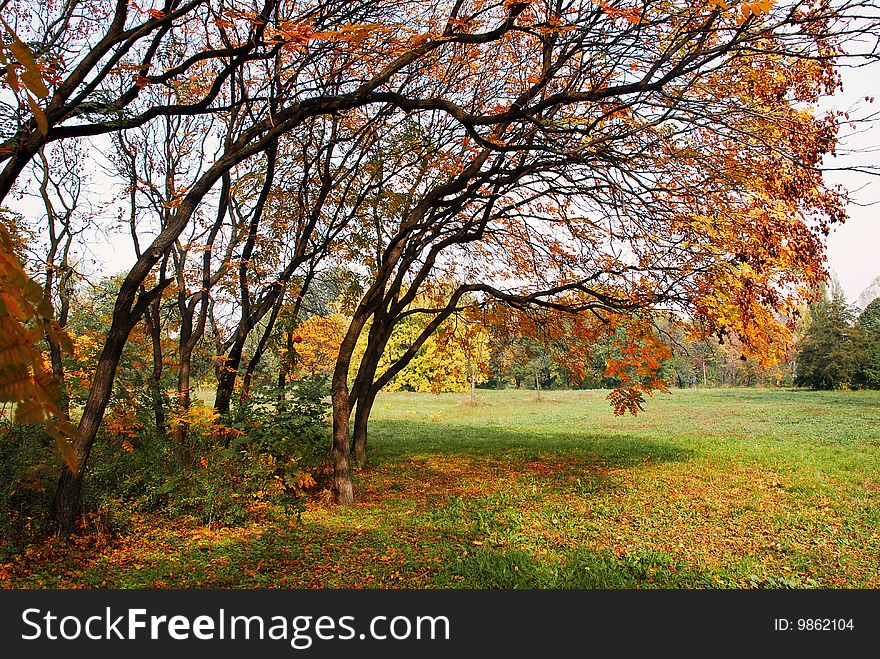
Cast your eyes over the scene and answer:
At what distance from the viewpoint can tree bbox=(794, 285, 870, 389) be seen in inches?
1098

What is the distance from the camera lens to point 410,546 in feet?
18.6

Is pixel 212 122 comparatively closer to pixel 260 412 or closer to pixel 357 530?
pixel 260 412

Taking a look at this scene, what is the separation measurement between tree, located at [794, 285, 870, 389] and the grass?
18143 mm

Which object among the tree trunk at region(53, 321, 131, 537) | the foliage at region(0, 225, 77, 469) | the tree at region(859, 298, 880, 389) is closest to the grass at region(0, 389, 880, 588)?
the tree trunk at region(53, 321, 131, 537)

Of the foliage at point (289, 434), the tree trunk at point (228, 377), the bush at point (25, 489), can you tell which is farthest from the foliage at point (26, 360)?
the tree trunk at point (228, 377)

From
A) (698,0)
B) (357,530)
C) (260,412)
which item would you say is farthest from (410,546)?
(698,0)

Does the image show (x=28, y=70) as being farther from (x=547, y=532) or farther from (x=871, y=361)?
(x=871, y=361)

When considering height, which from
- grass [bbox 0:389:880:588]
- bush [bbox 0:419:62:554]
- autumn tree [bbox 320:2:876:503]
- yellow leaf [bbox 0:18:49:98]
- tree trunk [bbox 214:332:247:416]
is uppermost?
autumn tree [bbox 320:2:876:503]

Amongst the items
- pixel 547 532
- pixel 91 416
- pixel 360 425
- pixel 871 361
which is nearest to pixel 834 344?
pixel 871 361

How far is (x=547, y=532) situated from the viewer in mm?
6176

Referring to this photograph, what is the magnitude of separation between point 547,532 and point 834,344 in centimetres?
2879

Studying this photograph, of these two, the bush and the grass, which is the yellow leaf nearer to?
the grass

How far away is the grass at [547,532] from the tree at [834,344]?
714 inches

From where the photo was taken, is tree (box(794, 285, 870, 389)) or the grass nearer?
the grass
